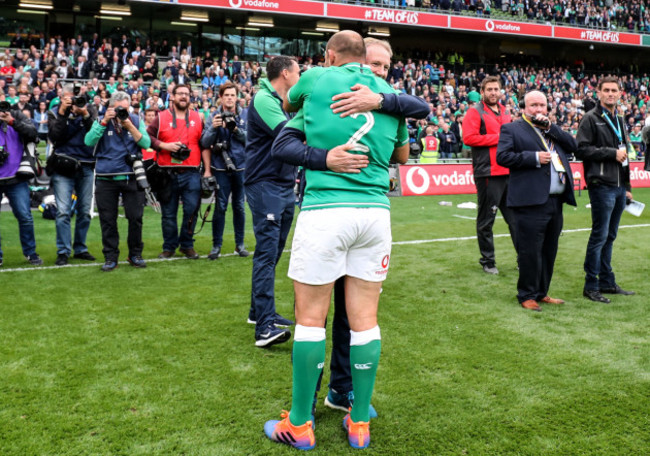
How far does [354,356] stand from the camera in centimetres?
295

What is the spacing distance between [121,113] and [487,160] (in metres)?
4.14

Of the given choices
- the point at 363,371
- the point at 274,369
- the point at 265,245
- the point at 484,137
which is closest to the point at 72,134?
the point at 265,245

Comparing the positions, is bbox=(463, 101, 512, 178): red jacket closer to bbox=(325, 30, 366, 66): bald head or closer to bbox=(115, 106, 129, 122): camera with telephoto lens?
bbox=(115, 106, 129, 122): camera with telephoto lens

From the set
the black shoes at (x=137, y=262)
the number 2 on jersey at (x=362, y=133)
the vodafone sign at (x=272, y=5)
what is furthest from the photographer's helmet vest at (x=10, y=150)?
the vodafone sign at (x=272, y=5)

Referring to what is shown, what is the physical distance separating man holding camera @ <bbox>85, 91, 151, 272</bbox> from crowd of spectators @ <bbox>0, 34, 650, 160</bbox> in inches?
194

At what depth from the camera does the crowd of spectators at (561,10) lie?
108 feet

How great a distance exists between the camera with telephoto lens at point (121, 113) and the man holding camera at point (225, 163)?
3.36 feet

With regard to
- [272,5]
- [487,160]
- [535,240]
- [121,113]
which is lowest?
[535,240]

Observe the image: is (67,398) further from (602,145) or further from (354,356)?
(602,145)

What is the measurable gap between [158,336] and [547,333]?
303cm

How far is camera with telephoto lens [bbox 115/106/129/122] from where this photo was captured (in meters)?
6.61

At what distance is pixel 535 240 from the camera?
17.9 feet

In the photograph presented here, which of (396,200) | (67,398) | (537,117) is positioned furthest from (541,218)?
(396,200)

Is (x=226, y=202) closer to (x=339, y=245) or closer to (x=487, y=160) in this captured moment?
(x=487, y=160)
